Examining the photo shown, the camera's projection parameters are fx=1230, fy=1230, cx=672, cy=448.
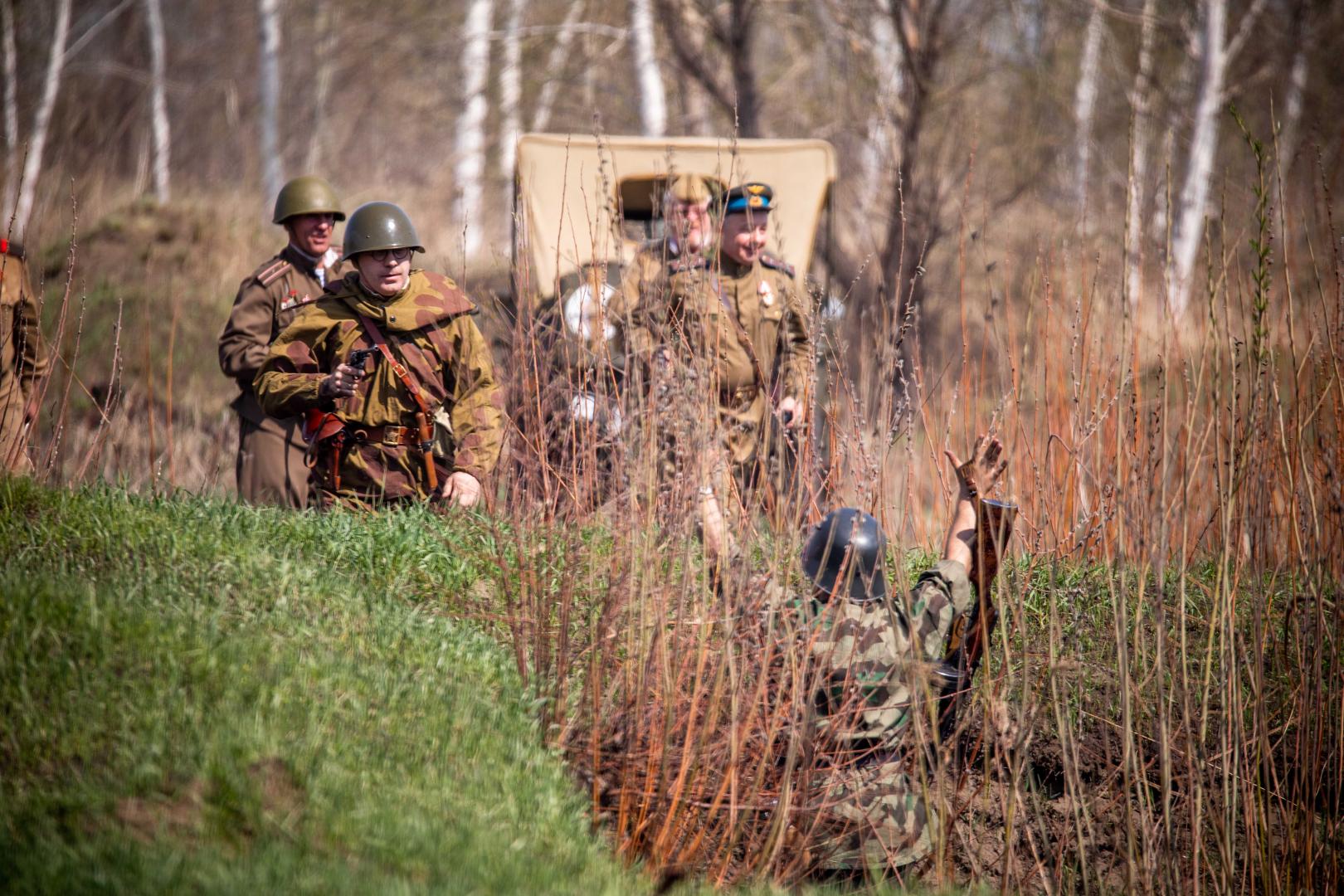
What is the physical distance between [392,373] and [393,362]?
5 cm

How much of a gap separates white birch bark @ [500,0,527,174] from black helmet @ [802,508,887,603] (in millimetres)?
10722

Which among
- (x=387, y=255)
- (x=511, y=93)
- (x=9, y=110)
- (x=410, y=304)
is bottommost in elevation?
(x=410, y=304)

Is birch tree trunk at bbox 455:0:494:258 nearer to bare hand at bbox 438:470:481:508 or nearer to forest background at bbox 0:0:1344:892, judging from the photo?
forest background at bbox 0:0:1344:892

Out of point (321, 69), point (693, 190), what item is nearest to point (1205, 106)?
point (693, 190)

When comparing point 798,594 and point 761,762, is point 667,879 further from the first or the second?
point 798,594

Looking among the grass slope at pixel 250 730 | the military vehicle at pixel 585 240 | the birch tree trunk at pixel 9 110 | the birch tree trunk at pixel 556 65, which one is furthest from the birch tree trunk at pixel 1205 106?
the birch tree trunk at pixel 9 110

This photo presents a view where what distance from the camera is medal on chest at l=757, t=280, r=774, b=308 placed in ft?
16.9

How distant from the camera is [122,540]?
3393 mm

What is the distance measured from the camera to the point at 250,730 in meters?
2.66

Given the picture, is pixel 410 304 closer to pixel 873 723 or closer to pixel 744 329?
pixel 744 329

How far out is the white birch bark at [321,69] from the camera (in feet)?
56.7

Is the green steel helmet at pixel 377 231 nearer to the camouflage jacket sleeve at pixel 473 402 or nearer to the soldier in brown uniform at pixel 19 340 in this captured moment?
the camouflage jacket sleeve at pixel 473 402

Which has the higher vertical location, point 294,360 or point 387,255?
point 387,255

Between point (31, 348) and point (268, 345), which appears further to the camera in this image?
point (268, 345)
